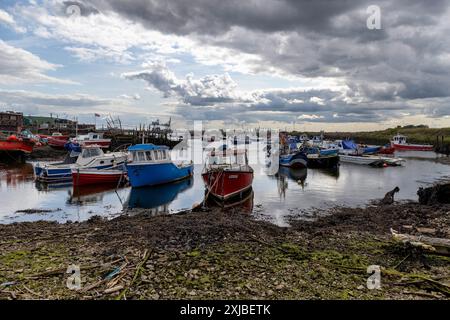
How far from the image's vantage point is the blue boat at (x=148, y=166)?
27.2m

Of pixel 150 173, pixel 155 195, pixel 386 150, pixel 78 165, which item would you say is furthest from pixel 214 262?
pixel 386 150

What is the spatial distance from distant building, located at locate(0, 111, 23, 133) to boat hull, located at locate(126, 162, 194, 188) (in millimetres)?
64073

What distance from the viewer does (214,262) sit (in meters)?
8.55

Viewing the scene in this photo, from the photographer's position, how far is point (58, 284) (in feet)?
23.6

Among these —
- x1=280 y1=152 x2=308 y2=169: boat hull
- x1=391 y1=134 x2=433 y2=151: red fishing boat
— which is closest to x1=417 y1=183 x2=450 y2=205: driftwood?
x1=280 y1=152 x2=308 y2=169: boat hull

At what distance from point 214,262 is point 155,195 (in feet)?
59.8

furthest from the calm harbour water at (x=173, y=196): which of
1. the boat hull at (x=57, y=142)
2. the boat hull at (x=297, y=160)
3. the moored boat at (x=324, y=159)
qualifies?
the boat hull at (x=57, y=142)

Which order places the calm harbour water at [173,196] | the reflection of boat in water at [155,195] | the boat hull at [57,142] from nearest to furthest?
the calm harbour water at [173,196] < the reflection of boat in water at [155,195] < the boat hull at [57,142]

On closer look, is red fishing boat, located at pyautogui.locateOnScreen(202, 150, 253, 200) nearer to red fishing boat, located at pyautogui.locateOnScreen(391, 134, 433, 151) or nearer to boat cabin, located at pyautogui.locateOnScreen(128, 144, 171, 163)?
boat cabin, located at pyautogui.locateOnScreen(128, 144, 171, 163)

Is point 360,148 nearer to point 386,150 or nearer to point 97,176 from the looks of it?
point 386,150

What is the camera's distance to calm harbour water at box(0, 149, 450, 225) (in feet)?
64.3

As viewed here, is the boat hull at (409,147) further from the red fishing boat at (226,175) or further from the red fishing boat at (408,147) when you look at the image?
the red fishing boat at (226,175)

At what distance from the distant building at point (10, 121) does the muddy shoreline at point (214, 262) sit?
78.6 metres
